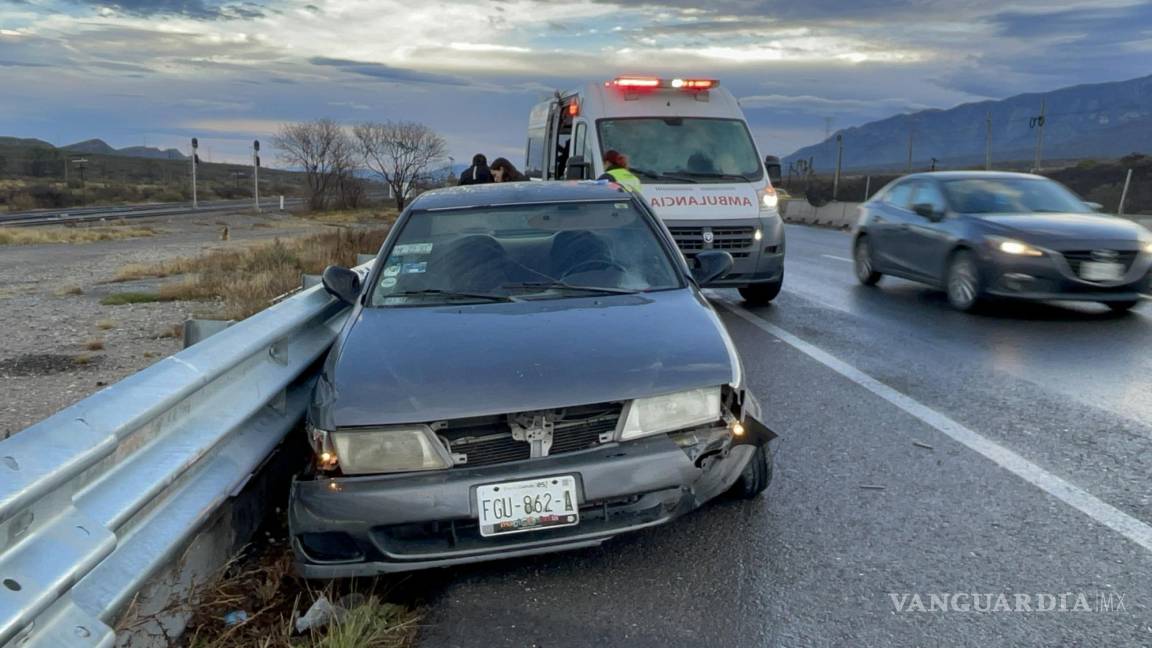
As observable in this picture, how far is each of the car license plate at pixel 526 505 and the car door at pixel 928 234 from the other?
853 cm

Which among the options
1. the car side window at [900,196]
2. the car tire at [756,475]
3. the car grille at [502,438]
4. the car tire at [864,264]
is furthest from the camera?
the car tire at [864,264]

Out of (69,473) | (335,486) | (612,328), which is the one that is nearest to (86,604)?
(69,473)

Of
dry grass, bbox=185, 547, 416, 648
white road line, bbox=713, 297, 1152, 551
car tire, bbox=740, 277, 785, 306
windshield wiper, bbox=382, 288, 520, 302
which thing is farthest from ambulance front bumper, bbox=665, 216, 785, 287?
dry grass, bbox=185, 547, 416, 648

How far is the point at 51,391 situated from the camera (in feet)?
23.0

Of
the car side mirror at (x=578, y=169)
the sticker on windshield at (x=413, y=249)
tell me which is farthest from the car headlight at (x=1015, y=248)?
the sticker on windshield at (x=413, y=249)

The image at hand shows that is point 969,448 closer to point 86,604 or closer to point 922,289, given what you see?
point 86,604

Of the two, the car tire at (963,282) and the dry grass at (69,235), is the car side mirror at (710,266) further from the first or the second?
the dry grass at (69,235)

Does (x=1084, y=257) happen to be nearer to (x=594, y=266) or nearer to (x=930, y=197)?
(x=930, y=197)

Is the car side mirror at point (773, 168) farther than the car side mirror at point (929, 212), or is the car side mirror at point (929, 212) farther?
the car side mirror at point (773, 168)

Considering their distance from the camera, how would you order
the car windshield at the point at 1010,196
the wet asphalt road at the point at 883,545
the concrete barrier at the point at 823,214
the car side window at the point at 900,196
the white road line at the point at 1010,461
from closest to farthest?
the wet asphalt road at the point at 883,545 < the white road line at the point at 1010,461 < the car windshield at the point at 1010,196 < the car side window at the point at 900,196 < the concrete barrier at the point at 823,214

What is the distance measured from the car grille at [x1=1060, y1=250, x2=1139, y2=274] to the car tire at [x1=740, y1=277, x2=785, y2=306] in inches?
120

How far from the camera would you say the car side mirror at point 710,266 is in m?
5.68

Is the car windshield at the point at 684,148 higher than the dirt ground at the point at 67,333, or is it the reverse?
the car windshield at the point at 684,148

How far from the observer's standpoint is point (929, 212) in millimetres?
11508
